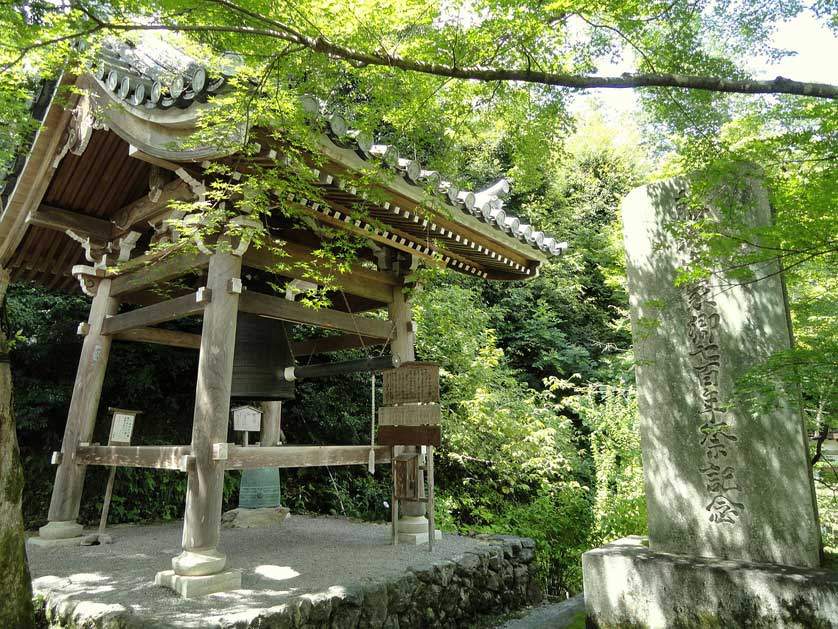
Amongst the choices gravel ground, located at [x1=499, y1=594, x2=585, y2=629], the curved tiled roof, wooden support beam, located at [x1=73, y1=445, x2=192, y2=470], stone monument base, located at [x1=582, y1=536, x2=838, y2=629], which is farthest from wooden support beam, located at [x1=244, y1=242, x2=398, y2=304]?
gravel ground, located at [x1=499, y1=594, x2=585, y2=629]

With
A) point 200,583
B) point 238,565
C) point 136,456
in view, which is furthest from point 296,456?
point 136,456

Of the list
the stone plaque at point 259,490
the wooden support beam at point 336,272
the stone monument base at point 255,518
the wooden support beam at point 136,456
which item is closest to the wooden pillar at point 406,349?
the wooden support beam at point 336,272

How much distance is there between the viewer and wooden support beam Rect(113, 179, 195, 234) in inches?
183

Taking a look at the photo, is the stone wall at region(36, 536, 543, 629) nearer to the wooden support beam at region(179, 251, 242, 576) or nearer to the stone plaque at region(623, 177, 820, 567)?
the wooden support beam at region(179, 251, 242, 576)

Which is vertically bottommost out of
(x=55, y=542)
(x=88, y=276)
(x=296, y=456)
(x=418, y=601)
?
(x=418, y=601)

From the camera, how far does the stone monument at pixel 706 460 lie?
11.2 feet

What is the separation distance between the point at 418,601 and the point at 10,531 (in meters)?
2.82

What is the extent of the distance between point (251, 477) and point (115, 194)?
12.3ft

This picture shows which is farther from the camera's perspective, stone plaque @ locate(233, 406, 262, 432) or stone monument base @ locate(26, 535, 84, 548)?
stone plaque @ locate(233, 406, 262, 432)

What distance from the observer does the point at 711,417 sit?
3.83 metres

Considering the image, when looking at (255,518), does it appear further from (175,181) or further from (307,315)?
(175,181)

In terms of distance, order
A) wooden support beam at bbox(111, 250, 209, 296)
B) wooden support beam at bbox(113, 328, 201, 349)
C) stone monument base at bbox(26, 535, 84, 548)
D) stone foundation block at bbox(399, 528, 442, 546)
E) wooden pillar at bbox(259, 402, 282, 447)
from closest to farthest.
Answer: wooden support beam at bbox(111, 250, 209, 296)
stone monument base at bbox(26, 535, 84, 548)
stone foundation block at bbox(399, 528, 442, 546)
wooden support beam at bbox(113, 328, 201, 349)
wooden pillar at bbox(259, 402, 282, 447)

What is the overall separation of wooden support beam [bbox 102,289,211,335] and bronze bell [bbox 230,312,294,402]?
24.7 inches

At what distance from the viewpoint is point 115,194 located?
222 inches
